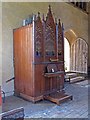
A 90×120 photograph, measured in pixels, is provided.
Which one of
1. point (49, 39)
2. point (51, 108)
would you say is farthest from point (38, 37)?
point (51, 108)

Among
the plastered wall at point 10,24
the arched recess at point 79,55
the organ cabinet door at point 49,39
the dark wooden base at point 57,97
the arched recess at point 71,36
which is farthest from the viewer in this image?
the arched recess at point 79,55

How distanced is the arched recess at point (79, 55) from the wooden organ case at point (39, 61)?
11.3 ft

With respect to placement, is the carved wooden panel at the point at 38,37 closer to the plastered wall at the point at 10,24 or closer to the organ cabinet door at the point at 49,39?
the organ cabinet door at the point at 49,39

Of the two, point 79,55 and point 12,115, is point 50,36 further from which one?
point 79,55

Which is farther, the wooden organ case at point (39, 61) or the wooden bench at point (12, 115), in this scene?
the wooden organ case at point (39, 61)

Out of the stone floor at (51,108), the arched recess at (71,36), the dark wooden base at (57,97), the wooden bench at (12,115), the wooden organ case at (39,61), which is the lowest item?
the stone floor at (51,108)

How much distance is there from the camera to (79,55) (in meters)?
8.18

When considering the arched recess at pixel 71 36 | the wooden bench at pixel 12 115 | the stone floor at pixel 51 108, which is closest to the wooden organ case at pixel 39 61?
the stone floor at pixel 51 108

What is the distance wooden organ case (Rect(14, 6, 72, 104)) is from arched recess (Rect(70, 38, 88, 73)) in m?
3.44

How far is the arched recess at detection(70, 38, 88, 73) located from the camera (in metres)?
8.07

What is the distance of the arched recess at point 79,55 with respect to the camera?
318 inches

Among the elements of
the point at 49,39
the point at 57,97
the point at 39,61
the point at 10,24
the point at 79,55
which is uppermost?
the point at 10,24

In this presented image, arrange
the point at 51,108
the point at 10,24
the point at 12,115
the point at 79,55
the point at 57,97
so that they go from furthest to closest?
the point at 79,55, the point at 10,24, the point at 57,97, the point at 51,108, the point at 12,115

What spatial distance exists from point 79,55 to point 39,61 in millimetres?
4347
